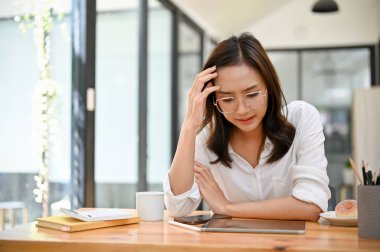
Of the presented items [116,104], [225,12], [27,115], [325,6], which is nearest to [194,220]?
[27,115]

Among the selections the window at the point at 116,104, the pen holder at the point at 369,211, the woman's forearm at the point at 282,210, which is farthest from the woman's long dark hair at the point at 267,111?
the window at the point at 116,104

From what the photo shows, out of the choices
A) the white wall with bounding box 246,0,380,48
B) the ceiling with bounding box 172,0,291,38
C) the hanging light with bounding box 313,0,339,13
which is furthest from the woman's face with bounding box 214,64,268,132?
the white wall with bounding box 246,0,380,48

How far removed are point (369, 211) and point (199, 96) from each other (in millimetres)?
727

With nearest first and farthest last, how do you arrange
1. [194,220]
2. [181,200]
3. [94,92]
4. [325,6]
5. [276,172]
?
[194,220], [181,200], [276,172], [94,92], [325,6]

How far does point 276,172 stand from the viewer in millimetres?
1886

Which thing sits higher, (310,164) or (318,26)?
(318,26)

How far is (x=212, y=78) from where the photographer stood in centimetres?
179

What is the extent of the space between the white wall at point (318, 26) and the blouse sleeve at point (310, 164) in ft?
19.9

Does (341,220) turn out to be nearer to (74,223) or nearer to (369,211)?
(369,211)

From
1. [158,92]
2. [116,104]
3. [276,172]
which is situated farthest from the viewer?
[158,92]

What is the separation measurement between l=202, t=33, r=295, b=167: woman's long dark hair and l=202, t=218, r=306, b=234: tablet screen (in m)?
0.36

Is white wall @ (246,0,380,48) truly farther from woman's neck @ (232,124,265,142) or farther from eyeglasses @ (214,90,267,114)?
eyeglasses @ (214,90,267,114)

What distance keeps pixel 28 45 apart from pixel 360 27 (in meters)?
6.00

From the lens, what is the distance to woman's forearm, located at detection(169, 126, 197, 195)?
1781mm
